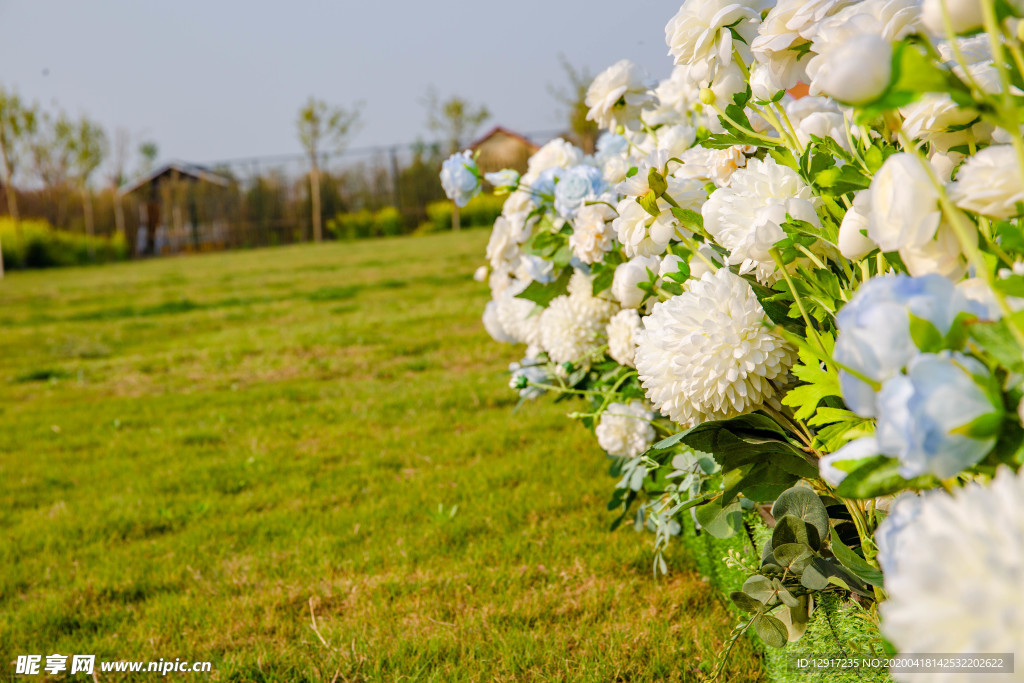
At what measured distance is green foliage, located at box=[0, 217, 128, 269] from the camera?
16.4m

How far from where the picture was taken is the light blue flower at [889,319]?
1.41 feet

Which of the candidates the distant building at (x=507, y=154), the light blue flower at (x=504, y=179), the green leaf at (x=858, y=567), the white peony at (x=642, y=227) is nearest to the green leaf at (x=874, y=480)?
the green leaf at (x=858, y=567)

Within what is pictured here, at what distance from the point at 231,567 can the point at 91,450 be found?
1.73m

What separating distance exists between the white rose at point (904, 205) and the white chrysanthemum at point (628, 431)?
1200 millimetres

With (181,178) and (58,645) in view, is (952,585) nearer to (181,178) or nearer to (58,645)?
(58,645)

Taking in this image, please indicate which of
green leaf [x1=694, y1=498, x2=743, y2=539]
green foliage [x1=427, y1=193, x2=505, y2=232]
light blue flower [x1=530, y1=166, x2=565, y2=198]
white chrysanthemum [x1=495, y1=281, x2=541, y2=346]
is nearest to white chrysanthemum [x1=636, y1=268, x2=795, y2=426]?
green leaf [x1=694, y1=498, x2=743, y2=539]

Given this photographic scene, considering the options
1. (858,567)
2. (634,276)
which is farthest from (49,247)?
(858,567)

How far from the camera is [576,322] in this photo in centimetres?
172

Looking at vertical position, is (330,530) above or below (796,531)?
below

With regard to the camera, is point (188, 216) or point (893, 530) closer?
point (893, 530)

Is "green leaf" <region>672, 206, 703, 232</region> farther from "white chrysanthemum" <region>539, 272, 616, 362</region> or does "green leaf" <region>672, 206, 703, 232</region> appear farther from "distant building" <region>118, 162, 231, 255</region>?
"distant building" <region>118, 162, 231, 255</region>

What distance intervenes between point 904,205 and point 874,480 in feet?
0.59

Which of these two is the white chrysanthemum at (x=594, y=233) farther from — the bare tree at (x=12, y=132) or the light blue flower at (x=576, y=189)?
the bare tree at (x=12, y=132)

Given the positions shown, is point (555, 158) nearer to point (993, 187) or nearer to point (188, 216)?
point (993, 187)
